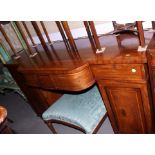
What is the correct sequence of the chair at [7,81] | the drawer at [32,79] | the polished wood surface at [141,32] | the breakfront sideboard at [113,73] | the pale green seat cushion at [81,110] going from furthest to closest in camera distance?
the chair at [7,81]
the drawer at [32,79]
the pale green seat cushion at [81,110]
the breakfront sideboard at [113,73]
the polished wood surface at [141,32]

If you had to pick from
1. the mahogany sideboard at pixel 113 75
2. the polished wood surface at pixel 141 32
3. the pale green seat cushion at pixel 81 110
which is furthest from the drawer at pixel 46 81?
the polished wood surface at pixel 141 32

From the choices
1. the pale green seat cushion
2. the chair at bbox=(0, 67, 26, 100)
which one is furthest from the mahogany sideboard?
the chair at bbox=(0, 67, 26, 100)

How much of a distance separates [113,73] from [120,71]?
60mm

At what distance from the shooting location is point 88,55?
1552mm

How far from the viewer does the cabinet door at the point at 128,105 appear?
142 cm

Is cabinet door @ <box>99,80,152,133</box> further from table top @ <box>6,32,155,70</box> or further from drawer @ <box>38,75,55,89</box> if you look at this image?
drawer @ <box>38,75,55,89</box>

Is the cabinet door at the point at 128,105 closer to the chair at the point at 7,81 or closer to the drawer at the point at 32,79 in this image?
the drawer at the point at 32,79

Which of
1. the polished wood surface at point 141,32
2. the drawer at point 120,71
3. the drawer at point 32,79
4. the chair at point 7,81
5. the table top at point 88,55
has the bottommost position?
the chair at point 7,81

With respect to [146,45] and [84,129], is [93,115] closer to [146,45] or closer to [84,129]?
[84,129]

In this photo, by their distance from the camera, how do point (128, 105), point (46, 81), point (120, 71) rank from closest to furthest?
point (120, 71), point (128, 105), point (46, 81)

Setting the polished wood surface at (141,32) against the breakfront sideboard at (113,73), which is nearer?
the polished wood surface at (141,32)

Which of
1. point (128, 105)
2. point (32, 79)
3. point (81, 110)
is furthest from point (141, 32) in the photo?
point (32, 79)

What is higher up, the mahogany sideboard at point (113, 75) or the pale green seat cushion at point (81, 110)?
the mahogany sideboard at point (113, 75)

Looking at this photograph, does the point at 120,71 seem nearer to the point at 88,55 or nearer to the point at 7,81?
the point at 88,55
